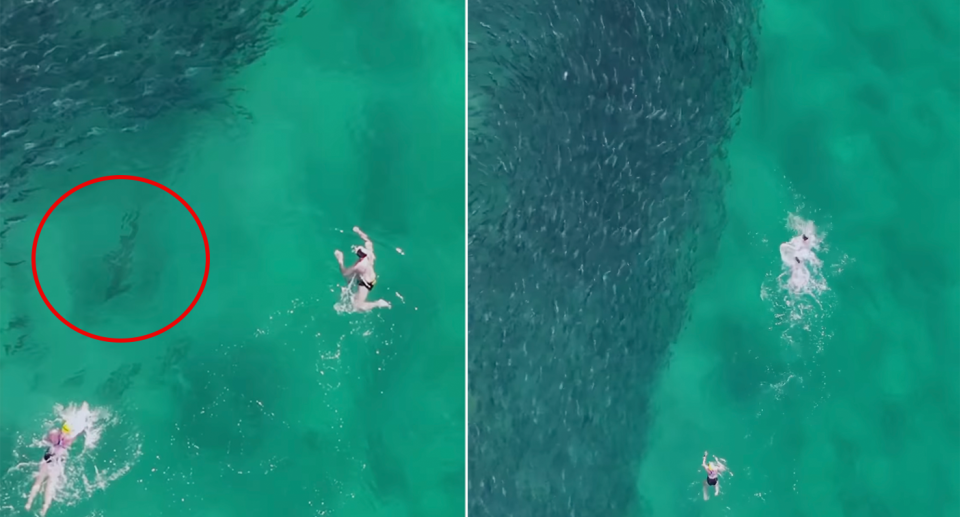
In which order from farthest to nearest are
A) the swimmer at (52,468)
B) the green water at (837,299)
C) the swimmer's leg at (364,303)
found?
1. the green water at (837,299)
2. the swimmer's leg at (364,303)
3. the swimmer at (52,468)

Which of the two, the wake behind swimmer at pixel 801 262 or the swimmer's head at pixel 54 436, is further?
the wake behind swimmer at pixel 801 262

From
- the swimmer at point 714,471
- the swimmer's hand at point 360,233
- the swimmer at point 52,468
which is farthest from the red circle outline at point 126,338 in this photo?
the swimmer at point 714,471

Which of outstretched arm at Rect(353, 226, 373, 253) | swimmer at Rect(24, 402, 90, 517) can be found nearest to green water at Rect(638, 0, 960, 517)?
outstretched arm at Rect(353, 226, 373, 253)

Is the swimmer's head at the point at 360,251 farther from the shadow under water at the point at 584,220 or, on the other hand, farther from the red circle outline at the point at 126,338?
the red circle outline at the point at 126,338

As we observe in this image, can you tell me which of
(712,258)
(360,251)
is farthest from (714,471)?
(360,251)

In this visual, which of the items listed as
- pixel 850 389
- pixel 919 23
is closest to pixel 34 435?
pixel 850 389

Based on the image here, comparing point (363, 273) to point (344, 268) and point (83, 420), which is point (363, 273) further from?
point (83, 420)
